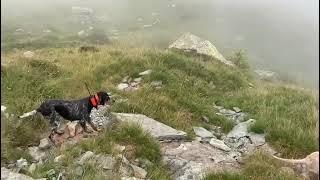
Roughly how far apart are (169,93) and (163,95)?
317mm

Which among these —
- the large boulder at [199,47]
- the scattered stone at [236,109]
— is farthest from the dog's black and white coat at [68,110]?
the large boulder at [199,47]

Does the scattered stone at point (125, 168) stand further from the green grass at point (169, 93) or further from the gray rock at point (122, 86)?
the gray rock at point (122, 86)

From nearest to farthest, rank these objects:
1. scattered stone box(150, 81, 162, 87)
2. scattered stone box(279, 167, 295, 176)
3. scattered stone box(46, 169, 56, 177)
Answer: scattered stone box(46, 169, 56, 177) < scattered stone box(279, 167, 295, 176) < scattered stone box(150, 81, 162, 87)

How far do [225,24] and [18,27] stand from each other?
26.8 meters

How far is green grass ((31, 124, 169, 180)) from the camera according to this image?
30.8ft

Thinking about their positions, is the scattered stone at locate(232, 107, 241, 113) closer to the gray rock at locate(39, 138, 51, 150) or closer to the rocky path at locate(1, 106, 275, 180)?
the rocky path at locate(1, 106, 275, 180)

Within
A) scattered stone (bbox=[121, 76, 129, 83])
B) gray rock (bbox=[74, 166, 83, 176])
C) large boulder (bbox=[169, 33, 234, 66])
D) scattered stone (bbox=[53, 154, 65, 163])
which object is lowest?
large boulder (bbox=[169, 33, 234, 66])

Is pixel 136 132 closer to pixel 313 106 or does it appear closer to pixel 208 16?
pixel 313 106

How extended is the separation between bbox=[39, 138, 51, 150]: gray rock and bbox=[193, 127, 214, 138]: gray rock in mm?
3455

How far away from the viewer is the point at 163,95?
1520 centimetres

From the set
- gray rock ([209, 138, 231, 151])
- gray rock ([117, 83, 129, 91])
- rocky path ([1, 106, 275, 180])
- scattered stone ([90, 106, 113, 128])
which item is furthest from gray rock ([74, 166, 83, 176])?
gray rock ([117, 83, 129, 91])

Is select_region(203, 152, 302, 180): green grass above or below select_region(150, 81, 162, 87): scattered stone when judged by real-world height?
above

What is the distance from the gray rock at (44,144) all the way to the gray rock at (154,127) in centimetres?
164

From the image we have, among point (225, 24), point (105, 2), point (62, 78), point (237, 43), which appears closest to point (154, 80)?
point (62, 78)
